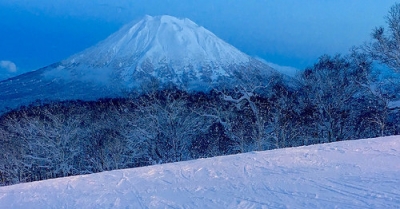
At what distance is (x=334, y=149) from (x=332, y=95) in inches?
587

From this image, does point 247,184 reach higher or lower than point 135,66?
lower

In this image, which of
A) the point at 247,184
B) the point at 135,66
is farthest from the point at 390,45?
the point at 135,66

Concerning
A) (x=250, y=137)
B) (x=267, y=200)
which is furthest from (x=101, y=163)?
(x=267, y=200)

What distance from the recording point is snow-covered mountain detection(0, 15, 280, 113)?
90.1 meters

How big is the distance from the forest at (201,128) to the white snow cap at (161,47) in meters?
77.5

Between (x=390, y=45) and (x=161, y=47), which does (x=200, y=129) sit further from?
(x=161, y=47)

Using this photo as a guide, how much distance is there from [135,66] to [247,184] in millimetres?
104070

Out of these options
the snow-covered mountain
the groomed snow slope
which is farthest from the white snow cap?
the groomed snow slope

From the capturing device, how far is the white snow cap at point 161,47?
112 metres

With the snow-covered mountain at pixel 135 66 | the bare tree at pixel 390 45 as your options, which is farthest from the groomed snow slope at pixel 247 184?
the snow-covered mountain at pixel 135 66

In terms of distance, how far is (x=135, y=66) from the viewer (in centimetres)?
10738

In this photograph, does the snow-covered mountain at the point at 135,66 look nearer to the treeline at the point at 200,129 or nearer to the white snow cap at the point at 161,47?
the white snow cap at the point at 161,47

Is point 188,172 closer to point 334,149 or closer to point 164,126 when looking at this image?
point 334,149

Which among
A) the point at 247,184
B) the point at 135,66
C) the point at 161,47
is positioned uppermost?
the point at 161,47
